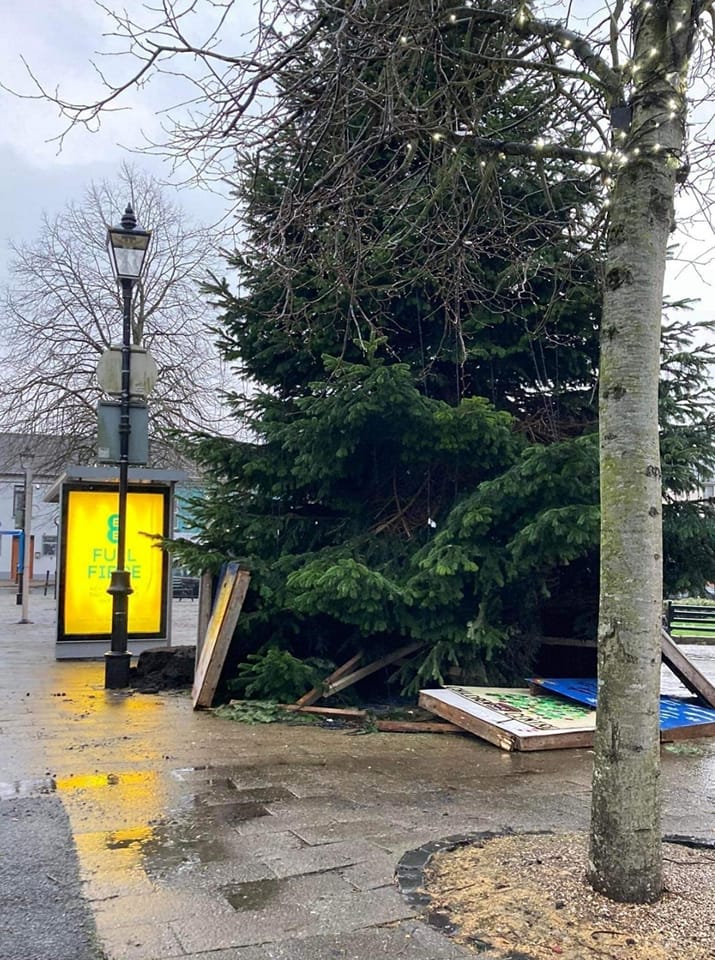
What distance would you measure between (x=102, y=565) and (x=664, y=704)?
8249 mm

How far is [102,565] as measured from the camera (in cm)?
1256

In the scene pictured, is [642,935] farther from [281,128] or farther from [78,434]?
[78,434]

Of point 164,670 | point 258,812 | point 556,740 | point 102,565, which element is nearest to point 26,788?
point 258,812

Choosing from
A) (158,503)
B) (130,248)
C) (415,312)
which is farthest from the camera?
(158,503)

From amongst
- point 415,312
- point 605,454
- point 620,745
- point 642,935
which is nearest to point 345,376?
point 415,312

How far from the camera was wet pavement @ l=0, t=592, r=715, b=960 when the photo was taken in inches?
137

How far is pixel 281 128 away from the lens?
518 centimetres

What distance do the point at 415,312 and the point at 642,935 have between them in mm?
6907

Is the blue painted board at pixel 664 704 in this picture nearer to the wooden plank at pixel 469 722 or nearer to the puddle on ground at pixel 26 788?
the wooden plank at pixel 469 722

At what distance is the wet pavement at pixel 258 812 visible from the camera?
11.4ft

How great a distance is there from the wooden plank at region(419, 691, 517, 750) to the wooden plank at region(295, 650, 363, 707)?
37.9 inches

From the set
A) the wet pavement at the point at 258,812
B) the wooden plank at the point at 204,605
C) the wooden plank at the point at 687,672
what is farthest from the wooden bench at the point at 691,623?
the wooden plank at the point at 204,605

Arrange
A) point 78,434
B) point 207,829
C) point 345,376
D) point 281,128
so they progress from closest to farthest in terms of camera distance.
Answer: point 207,829
point 281,128
point 345,376
point 78,434

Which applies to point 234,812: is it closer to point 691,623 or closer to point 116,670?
point 116,670
